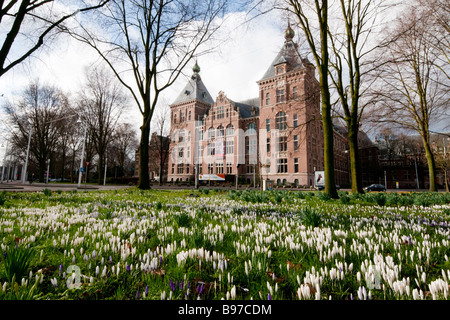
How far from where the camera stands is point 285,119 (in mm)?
46219

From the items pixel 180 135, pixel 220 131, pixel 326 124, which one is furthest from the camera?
pixel 180 135

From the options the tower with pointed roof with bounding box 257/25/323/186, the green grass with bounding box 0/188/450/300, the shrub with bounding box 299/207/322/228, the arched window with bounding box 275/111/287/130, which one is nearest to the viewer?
the green grass with bounding box 0/188/450/300

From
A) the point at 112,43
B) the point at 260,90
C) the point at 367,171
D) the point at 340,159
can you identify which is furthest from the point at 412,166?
the point at 112,43

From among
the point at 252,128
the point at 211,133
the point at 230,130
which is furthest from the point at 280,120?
the point at 211,133

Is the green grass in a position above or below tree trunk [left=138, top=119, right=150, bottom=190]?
below

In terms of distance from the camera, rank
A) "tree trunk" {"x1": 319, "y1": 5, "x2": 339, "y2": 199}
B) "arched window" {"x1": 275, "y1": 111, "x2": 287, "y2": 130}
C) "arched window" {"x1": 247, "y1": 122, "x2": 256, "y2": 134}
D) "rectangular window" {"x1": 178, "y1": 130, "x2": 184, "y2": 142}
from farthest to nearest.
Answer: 1. "rectangular window" {"x1": 178, "y1": 130, "x2": 184, "y2": 142}
2. "arched window" {"x1": 247, "y1": 122, "x2": 256, "y2": 134}
3. "arched window" {"x1": 275, "y1": 111, "x2": 287, "y2": 130}
4. "tree trunk" {"x1": 319, "y1": 5, "x2": 339, "y2": 199}

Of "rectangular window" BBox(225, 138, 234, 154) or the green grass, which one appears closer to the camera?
the green grass

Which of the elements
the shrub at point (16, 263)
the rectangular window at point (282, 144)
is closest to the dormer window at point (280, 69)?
the rectangular window at point (282, 144)

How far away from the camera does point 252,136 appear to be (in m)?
53.2

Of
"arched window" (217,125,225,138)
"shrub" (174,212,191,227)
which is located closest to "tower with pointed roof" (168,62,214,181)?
"arched window" (217,125,225,138)

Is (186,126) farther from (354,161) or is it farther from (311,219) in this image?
(311,219)

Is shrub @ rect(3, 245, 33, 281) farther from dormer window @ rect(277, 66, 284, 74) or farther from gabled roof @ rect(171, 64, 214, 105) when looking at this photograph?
gabled roof @ rect(171, 64, 214, 105)

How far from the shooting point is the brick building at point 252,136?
43625mm

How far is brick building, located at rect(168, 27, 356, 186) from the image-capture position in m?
43.6
